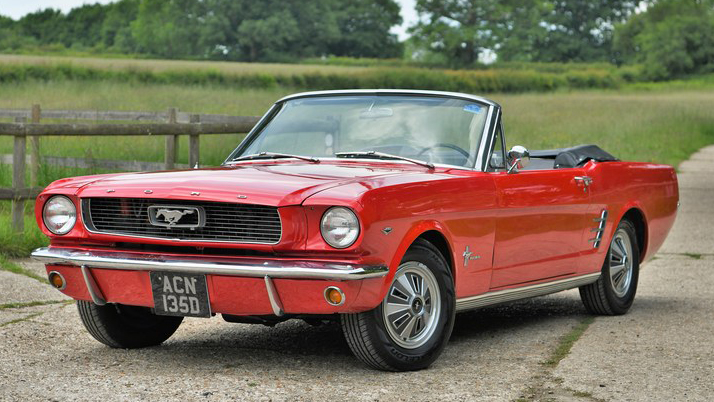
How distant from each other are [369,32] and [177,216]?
3832 inches

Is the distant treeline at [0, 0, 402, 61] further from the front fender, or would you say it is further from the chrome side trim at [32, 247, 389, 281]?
the front fender

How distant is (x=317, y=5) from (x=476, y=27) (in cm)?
1450

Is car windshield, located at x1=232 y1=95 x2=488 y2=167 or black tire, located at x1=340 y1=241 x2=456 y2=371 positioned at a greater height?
car windshield, located at x1=232 y1=95 x2=488 y2=167

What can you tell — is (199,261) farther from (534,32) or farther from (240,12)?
(534,32)

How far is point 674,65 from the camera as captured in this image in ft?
317

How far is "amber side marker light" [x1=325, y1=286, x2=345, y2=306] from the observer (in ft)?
16.8

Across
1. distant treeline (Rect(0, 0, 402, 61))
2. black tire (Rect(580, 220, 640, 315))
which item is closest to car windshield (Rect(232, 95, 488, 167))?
black tire (Rect(580, 220, 640, 315))

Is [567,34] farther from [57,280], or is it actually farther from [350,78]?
[57,280]

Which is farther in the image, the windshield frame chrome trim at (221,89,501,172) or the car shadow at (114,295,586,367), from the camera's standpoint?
the windshield frame chrome trim at (221,89,501,172)

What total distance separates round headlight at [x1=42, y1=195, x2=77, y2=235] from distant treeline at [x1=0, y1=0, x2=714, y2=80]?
78.8 m

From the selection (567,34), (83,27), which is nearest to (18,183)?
(83,27)

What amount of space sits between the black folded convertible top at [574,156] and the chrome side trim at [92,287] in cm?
346

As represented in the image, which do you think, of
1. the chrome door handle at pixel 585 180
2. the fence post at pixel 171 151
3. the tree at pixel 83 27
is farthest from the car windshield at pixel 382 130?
the tree at pixel 83 27

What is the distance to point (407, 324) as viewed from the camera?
554cm
